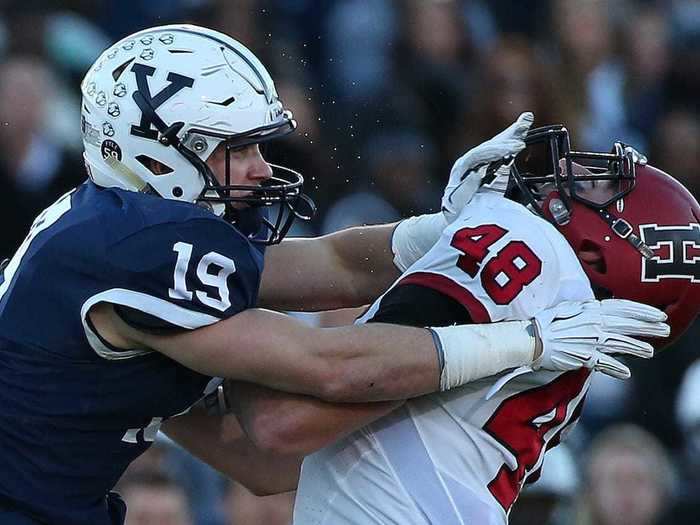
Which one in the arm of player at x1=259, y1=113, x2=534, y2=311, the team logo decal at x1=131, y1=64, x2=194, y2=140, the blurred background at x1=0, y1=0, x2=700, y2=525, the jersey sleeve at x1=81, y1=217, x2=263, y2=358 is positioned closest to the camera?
the jersey sleeve at x1=81, y1=217, x2=263, y2=358

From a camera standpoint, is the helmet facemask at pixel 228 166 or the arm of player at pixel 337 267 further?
the arm of player at pixel 337 267

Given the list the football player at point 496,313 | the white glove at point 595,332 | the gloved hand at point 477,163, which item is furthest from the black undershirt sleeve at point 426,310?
the gloved hand at point 477,163

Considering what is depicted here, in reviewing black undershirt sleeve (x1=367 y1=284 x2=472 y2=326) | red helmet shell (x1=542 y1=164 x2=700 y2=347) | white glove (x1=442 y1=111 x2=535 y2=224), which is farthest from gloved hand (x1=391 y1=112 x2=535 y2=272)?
black undershirt sleeve (x1=367 y1=284 x2=472 y2=326)

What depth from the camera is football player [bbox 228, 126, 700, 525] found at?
3197 millimetres

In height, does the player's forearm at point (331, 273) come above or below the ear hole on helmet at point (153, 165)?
below

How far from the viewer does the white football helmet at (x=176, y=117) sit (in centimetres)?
337

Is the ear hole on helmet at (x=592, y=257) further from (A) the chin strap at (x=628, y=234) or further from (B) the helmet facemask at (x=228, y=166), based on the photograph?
(B) the helmet facemask at (x=228, y=166)

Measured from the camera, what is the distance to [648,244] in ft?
10.6

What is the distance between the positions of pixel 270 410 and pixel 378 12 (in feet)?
16.1

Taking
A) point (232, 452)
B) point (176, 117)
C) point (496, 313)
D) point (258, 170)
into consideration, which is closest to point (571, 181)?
point (496, 313)

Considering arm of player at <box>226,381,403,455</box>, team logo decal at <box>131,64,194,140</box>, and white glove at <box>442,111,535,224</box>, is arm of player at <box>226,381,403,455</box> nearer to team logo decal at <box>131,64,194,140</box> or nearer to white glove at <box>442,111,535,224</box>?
white glove at <box>442,111,535,224</box>

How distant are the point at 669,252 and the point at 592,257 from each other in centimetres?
16

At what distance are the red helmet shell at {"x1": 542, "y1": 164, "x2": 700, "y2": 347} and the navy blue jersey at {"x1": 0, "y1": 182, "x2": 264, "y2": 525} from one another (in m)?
0.72

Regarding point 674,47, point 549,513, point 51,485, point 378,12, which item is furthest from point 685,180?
point 51,485
